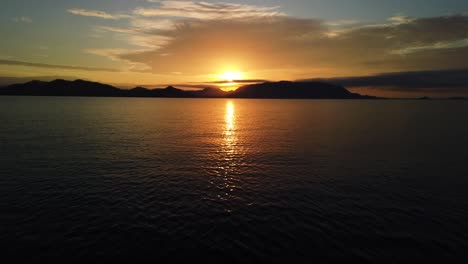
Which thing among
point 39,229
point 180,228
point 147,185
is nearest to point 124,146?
point 147,185

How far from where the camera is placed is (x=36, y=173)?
41.5 metres

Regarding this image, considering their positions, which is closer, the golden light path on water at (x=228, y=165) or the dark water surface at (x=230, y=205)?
the dark water surface at (x=230, y=205)

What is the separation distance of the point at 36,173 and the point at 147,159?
59.8ft

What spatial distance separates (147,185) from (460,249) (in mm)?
36596

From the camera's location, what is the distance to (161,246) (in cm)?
2280

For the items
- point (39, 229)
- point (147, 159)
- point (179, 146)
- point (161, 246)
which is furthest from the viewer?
point (179, 146)

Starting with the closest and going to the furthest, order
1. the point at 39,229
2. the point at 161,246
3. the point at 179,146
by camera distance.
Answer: the point at 161,246, the point at 39,229, the point at 179,146

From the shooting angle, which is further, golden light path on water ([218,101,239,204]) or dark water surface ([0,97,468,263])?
golden light path on water ([218,101,239,204])

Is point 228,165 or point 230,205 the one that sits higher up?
point 228,165

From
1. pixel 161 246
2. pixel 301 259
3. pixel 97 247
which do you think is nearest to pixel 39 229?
pixel 97 247

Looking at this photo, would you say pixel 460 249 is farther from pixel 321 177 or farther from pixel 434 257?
pixel 321 177

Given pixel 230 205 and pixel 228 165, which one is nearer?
pixel 230 205

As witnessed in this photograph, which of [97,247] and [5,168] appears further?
[5,168]

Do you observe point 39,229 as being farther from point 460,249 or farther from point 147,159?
point 460,249
